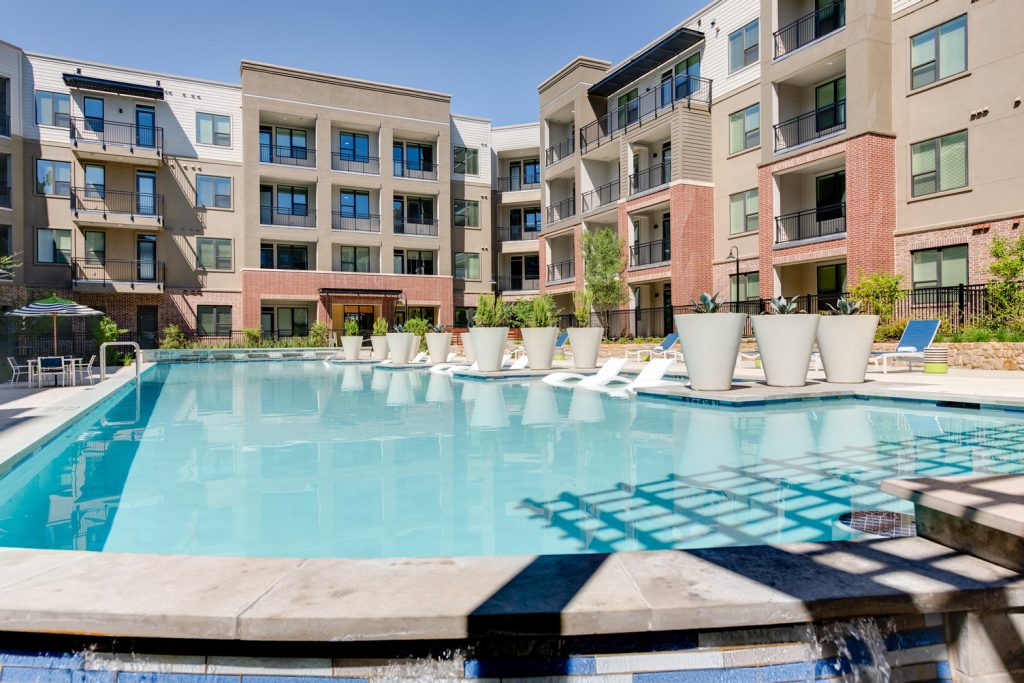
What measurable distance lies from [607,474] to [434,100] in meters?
34.9

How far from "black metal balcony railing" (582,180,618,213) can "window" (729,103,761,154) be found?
682cm

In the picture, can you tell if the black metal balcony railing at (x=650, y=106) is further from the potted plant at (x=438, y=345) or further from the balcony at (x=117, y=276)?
the balcony at (x=117, y=276)

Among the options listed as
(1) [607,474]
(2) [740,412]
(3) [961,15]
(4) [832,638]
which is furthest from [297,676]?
(3) [961,15]

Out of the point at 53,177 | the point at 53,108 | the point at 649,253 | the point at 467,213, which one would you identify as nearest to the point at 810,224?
the point at 649,253

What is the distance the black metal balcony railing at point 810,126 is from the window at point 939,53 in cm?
216

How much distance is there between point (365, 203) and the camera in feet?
116

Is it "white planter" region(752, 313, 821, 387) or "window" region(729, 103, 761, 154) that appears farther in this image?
"window" region(729, 103, 761, 154)

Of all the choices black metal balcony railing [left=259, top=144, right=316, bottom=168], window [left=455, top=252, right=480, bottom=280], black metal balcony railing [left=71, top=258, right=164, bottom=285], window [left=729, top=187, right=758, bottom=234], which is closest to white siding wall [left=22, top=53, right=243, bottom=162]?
black metal balcony railing [left=259, top=144, right=316, bottom=168]

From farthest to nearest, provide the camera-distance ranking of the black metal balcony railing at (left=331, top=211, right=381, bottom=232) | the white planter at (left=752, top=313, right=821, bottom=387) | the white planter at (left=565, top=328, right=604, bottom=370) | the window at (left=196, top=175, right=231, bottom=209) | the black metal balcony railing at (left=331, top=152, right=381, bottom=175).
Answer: the black metal balcony railing at (left=331, top=152, right=381, bottom=175), the black metal balcony railing at (left=331, top=211, right=381, bottom=232), the window at (left=196, top=175, right=231, bottom=209), the white planter at (left=565, top=328, right=604, bottom=370), the white planter at (left=752, top=313, right=821, bottom=387)

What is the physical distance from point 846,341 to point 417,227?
95.7ft

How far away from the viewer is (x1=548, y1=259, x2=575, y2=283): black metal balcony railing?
32438mm

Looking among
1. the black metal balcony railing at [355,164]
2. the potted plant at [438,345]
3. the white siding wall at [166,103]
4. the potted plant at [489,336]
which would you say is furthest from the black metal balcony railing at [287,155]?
the potted plant at [489,336]

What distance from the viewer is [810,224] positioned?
68.8ft

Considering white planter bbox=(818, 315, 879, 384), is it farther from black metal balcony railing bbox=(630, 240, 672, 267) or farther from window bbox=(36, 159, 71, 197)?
window bbox=(36, 159, 71, 197)
